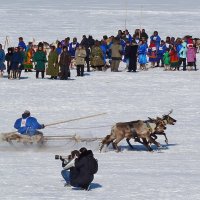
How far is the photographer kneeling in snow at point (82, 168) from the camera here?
1299 centimetres

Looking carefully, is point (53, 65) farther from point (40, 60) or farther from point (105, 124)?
point (105, 124)

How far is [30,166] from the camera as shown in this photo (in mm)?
15289

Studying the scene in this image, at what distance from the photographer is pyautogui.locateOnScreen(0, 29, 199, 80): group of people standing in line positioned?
26938 mm

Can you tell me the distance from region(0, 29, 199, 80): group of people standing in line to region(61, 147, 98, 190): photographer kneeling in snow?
534 inches

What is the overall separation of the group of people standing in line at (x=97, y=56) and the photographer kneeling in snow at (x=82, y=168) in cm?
1357

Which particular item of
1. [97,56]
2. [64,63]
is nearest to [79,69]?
[97,56]

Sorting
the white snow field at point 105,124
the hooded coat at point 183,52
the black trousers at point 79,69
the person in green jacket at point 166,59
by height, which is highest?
the hooded coat at point 183,52

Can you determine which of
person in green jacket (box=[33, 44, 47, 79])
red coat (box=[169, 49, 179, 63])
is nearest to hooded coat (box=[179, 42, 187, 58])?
red coat (box=[169, 49, 179, 63])

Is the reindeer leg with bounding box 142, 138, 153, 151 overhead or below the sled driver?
below

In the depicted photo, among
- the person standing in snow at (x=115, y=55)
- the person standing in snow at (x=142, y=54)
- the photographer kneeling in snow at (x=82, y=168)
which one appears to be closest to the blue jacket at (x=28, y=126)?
the photographer kneeling in snow at (x=82, y=168)

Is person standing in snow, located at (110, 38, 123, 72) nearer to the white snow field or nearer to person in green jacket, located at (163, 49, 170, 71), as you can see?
the white snow field

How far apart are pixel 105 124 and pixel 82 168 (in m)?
7.27

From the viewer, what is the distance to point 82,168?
1298 cm

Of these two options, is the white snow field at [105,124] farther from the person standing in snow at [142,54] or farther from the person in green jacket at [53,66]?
the person standing in snow at [142,54]
